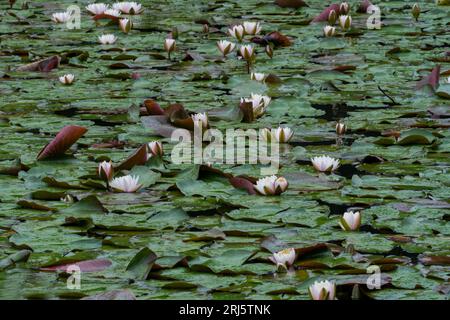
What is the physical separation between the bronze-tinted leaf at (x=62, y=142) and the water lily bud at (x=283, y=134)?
2.35 feet

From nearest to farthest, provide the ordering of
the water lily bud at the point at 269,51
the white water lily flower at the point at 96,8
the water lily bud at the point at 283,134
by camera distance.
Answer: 1. the water lily bud at the point at 283,134
2. the water lily bud at the point at 269,51
3. the white water lily flower at the point at 96,8

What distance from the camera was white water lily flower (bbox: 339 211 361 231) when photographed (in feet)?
10.6

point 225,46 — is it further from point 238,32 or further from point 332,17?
point 332,17

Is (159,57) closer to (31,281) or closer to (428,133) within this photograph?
(428,133)

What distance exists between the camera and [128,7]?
281 inches

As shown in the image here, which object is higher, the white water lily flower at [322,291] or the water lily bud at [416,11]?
the water lily bud at [416,11]

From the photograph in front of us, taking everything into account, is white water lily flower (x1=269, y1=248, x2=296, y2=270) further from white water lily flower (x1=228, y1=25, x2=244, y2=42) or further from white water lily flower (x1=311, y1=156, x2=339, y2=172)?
white water lily flower (x1=228, y1=25, x2=244, y2=42)

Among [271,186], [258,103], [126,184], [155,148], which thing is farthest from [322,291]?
[258,103]

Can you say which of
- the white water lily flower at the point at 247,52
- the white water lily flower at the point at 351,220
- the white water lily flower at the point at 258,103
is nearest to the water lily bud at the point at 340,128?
the white water lily flower at the point at 258,103

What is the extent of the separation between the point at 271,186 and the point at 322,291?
0.92m

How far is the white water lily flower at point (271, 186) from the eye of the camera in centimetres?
361

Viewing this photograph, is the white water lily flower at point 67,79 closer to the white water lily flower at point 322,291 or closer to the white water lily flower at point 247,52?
the white water lily flower at point 247,52

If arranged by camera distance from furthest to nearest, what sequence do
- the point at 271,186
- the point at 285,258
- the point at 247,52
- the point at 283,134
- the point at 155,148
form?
the point at 247,52 < the point at 283,134 < the point at 155,148 < the point at 271,186 < the point at 285,258
